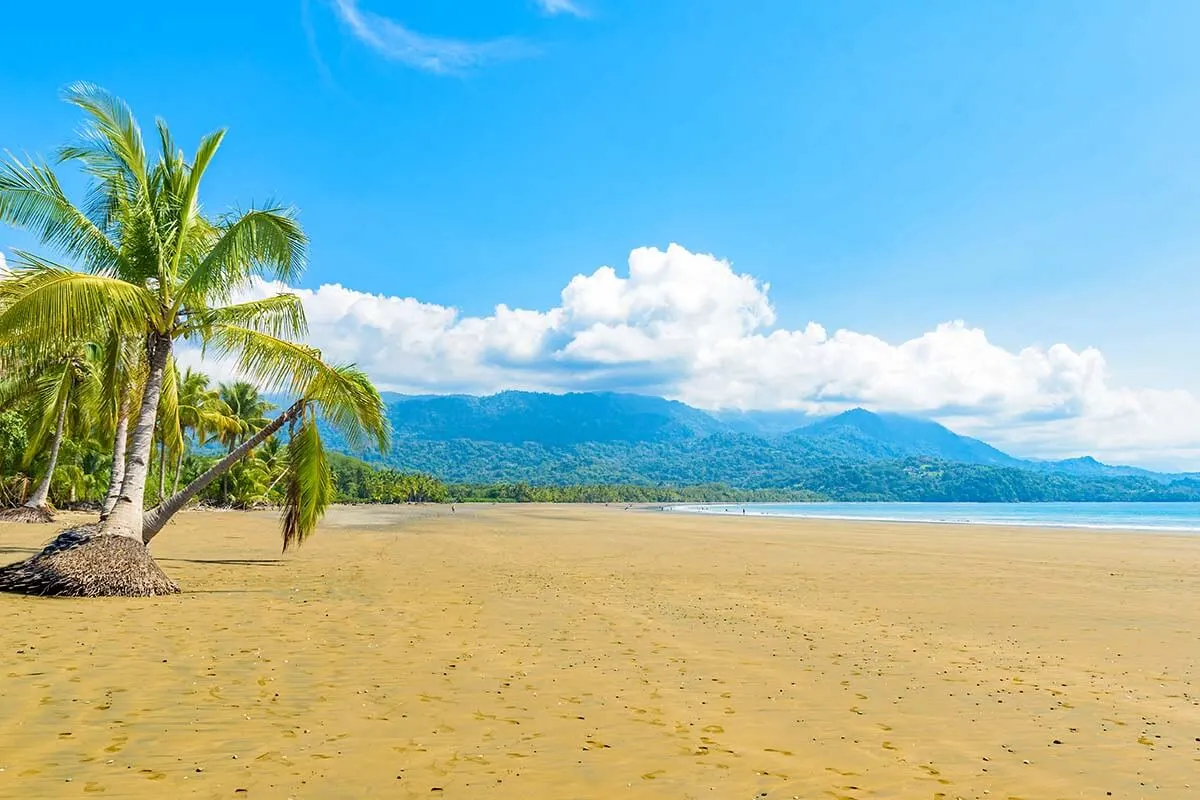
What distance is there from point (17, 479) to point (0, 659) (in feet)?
141

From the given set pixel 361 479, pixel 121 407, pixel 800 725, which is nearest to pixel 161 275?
pixel 121 407

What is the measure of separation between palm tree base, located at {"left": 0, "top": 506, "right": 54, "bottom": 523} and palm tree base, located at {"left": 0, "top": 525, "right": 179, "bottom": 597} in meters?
26.6

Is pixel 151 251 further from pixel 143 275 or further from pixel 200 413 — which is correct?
pixel 200 413

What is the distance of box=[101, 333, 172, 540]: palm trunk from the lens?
13.4m

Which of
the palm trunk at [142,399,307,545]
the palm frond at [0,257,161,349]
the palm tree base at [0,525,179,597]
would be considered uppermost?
the palm frond at [0,257,161,349]

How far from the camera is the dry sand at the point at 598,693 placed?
5031 millimetres

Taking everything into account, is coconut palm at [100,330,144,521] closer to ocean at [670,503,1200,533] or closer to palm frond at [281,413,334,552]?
palm frond at [281,413,334,552]

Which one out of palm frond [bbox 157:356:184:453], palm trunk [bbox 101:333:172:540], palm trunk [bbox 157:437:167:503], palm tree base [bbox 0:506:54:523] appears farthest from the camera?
palm tree base [bbox 0:506:54:523]

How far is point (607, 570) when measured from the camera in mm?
19547

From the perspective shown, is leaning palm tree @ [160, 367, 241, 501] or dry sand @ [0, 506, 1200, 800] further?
leaning palm tree @ [160, 367, 241, 501]

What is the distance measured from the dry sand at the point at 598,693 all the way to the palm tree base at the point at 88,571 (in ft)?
2.23

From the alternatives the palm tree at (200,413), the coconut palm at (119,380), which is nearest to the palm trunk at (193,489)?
the coconut palm at (119,380)

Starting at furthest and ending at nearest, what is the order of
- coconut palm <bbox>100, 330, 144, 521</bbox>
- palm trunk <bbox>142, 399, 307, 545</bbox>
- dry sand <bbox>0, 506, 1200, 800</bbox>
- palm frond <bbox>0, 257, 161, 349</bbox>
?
coconut palm <bbox>100, 330, 144, 521</bbox> → palm trunk <bbox>142, 399, 307, 545</bbox> → palm frond <bbox>0, 257, 161, 349</bbox> → dry sand <bbox>0, 506, 1200, 800</bbox>

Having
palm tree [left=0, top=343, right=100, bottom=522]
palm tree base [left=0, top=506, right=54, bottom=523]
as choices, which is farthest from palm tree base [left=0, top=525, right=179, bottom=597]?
palm tree base [left=0, top=506, right=54, bottom=523]
